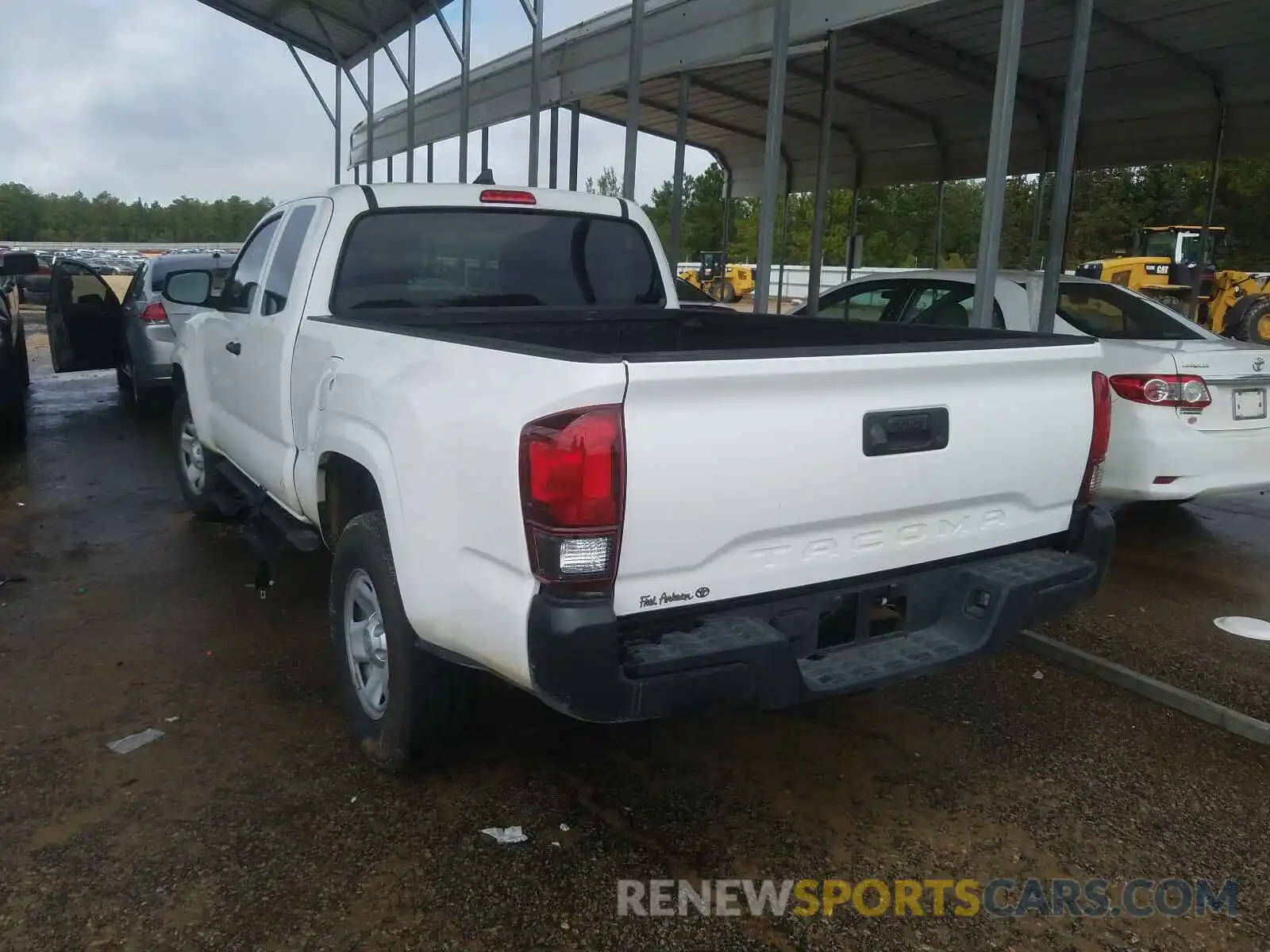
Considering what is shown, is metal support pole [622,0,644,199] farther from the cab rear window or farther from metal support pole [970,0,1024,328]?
the cab rear window

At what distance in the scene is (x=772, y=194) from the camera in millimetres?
7879

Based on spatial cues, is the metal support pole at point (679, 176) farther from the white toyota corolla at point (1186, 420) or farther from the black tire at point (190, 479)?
the white toyota corolla at point (1186, 420)

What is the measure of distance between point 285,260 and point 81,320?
7.27 meters

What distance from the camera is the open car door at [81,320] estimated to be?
34.0 feet

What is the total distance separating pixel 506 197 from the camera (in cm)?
458

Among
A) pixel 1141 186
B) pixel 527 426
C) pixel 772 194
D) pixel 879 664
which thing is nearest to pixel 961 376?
pixel 879 664

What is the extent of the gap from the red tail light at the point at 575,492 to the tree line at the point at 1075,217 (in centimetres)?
4325

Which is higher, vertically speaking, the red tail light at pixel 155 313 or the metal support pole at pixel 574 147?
the metal support pole at pixel 574 147

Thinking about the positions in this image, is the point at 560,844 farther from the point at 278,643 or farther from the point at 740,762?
the point at 278,643

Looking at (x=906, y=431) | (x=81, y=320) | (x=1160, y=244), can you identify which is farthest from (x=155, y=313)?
(x=1160, y=244)

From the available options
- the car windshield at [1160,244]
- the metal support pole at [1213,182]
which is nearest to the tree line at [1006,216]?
the car windshield at [1160,244]

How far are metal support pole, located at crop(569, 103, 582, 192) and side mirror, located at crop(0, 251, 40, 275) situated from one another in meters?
5.96

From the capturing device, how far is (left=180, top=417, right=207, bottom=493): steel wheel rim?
6438 millimetres

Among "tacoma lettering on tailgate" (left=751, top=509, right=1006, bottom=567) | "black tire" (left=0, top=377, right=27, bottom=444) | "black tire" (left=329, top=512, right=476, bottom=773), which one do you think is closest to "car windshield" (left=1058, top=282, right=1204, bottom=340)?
"tacoma lettering on tailgate" (left=751, top=509, right=1006, bottom=567)
